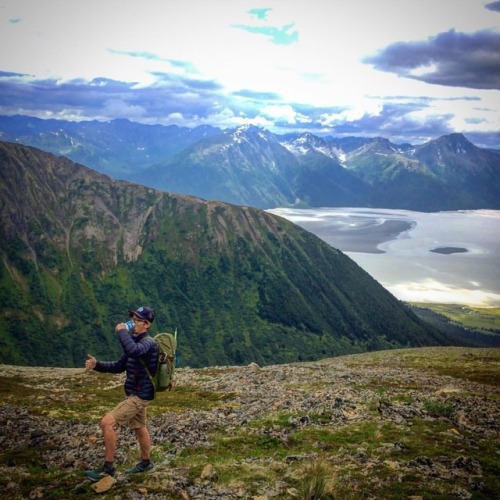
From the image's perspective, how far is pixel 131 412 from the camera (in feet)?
44.1

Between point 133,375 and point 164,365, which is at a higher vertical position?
point 164,365

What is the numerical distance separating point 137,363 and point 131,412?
5.24 ft

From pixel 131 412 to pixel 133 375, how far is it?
115cm

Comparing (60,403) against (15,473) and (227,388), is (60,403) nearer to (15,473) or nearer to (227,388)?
(227,388)

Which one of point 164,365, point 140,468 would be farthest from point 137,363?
point 140,468

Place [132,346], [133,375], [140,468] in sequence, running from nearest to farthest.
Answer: [132,346], [133,375], [140,468]

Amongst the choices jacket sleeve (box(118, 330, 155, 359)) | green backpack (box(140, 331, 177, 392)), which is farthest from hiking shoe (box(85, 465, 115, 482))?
jacket sleeve (box(118, 330, 155, 359))

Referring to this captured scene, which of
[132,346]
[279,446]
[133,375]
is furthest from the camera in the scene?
[279,446]

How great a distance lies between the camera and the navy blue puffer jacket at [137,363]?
12812 millimetres

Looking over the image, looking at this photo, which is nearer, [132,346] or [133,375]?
[132,346]

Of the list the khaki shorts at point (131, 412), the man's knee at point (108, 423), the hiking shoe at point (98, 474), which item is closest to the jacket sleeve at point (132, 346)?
the khaki shorts at point (131, 412)

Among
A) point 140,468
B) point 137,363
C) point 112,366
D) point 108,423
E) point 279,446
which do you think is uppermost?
point 137,363

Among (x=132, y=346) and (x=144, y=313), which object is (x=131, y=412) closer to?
(x=132, y=346)

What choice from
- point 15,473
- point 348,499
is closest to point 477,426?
point 348,499
